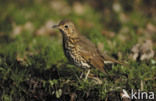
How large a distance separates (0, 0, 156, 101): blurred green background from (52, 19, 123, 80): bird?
0.27 metres

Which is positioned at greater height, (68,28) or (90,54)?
(68,28)

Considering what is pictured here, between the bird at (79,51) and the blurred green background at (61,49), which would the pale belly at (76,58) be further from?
the blurred green background at (61,49)

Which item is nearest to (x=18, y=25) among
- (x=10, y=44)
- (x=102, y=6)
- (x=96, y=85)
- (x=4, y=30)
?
(x=4, y=30)

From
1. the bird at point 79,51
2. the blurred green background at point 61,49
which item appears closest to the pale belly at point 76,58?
the bird at point 79,51

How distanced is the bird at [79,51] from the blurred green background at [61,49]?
27cm

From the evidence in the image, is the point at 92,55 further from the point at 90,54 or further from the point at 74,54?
the point at 74,54

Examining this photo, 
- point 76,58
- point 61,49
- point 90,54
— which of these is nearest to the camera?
point 76,58

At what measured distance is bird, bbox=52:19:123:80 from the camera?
182 inches

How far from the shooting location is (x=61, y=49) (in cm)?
587

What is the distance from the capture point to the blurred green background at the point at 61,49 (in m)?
4.68

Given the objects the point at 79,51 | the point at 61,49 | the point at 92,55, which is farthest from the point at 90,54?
the point at 61,49

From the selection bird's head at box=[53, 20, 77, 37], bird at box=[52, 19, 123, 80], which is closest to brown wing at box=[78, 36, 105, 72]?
bird at box=[52, 19, 123, 80]

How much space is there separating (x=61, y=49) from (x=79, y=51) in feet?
4.13

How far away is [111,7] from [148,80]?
3436 mm
